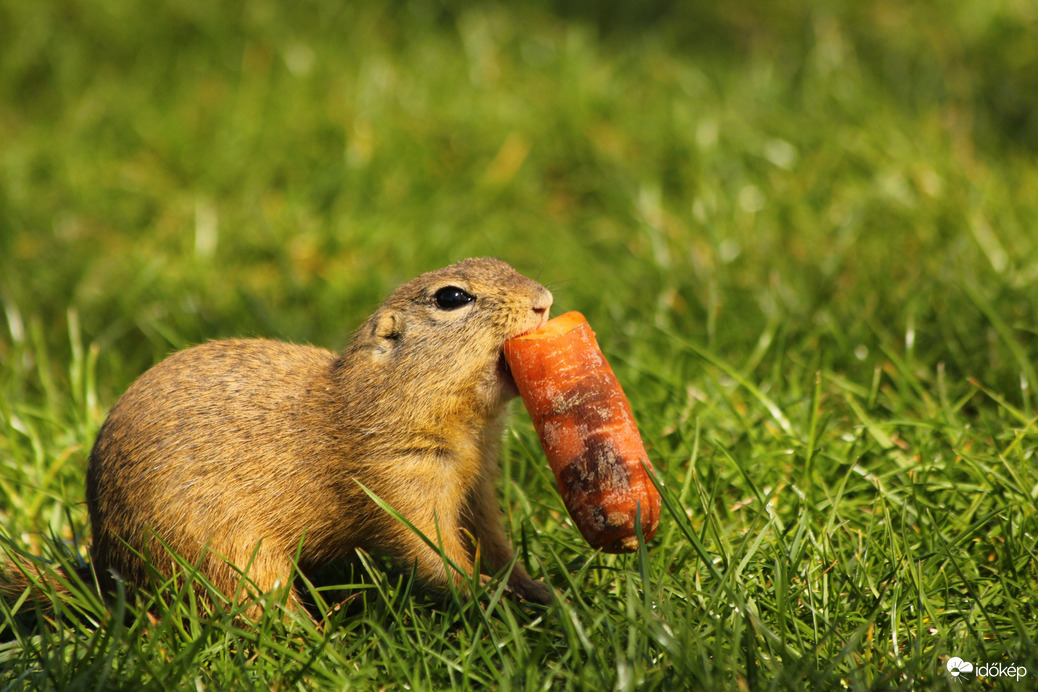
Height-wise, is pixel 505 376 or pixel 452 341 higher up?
pixel 452 341

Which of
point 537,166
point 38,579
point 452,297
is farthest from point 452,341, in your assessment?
point 537,166

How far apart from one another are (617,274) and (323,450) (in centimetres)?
243

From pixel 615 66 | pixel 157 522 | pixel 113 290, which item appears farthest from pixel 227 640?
pixel 615 66

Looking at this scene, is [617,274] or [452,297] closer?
[452,297]

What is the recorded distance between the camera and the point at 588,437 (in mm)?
2818

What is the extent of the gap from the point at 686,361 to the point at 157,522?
7.24 ft

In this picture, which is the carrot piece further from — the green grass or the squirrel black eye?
the squirrel black eye

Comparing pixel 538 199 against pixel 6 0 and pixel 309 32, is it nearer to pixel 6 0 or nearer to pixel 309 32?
pixel 309 32

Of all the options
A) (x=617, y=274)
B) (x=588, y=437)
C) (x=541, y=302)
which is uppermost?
(x=541, y=302)

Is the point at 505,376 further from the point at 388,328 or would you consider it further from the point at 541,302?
the point at 388,328

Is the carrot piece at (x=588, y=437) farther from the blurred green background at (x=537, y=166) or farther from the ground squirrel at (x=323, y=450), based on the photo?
the blurred green background at (x=537, y=166)

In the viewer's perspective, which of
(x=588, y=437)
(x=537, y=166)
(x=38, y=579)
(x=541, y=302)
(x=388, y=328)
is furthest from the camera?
(x=537, y=166)

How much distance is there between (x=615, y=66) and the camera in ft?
22.8

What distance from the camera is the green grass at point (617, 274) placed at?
269cm
